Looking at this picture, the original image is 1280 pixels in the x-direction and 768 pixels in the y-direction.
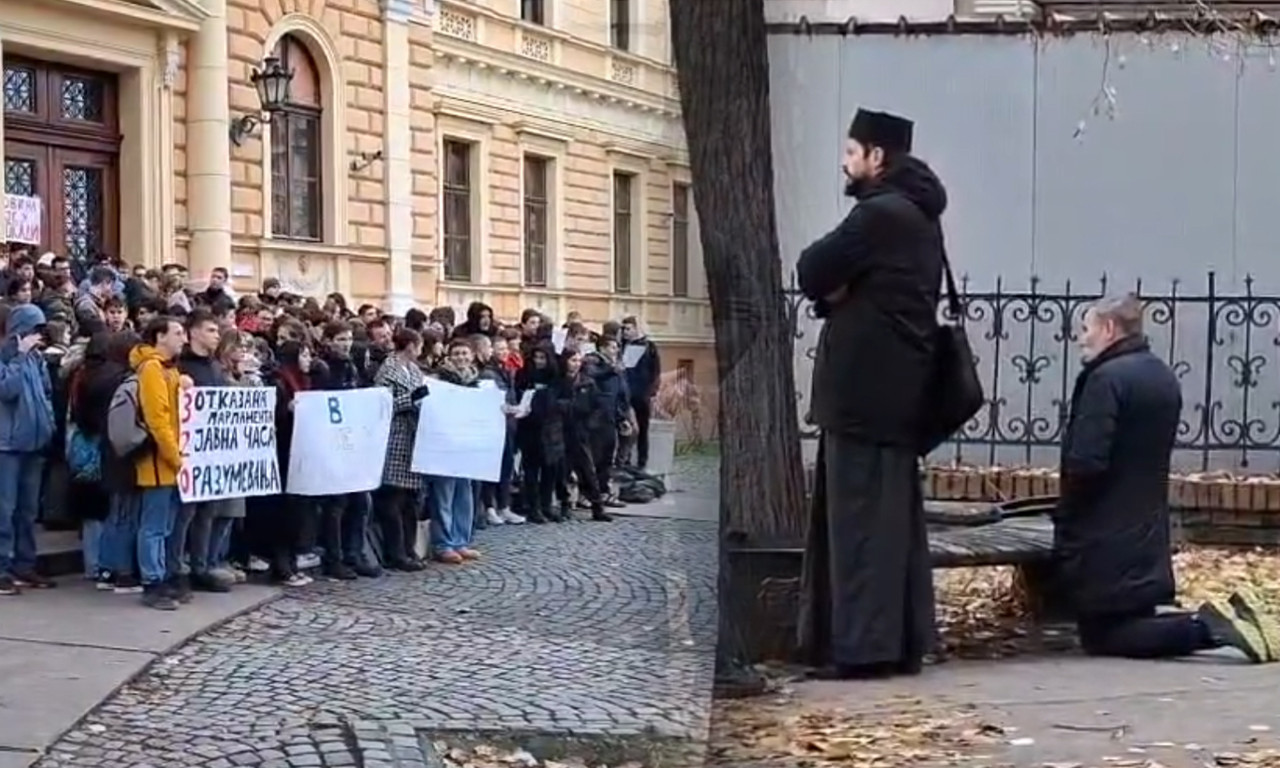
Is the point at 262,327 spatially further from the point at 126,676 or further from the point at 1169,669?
the point at 1169,669

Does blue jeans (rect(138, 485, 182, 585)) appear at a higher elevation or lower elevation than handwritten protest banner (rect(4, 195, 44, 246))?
lower

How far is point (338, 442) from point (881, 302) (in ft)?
15.8

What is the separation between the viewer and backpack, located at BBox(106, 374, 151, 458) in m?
9.68

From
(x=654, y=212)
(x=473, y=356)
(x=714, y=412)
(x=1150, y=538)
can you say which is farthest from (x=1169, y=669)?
(x=473, y=356)

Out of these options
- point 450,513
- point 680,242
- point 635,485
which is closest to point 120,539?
point 450,513

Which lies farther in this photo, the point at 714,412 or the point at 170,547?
the point at 170,547

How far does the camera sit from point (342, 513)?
37.4ft

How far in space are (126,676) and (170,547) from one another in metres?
2.33

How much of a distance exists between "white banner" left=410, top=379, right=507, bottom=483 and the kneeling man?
5.07 meters

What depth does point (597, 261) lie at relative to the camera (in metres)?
17.5

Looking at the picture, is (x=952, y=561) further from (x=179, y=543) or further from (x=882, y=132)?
(x=179, y=543)

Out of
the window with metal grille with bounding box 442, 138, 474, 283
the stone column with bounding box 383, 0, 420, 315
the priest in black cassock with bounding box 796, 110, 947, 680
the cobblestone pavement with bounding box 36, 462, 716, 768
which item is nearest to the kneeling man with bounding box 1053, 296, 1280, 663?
the priest in black cassock with bounding box 796, 110, 947, 680

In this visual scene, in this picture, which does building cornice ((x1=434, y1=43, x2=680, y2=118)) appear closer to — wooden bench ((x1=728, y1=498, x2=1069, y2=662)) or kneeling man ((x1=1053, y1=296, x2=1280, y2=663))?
wooden bench ((x1=728, y1=498, x2=1069, y2=662))

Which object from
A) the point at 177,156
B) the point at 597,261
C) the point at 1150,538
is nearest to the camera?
the point at 1150,538
